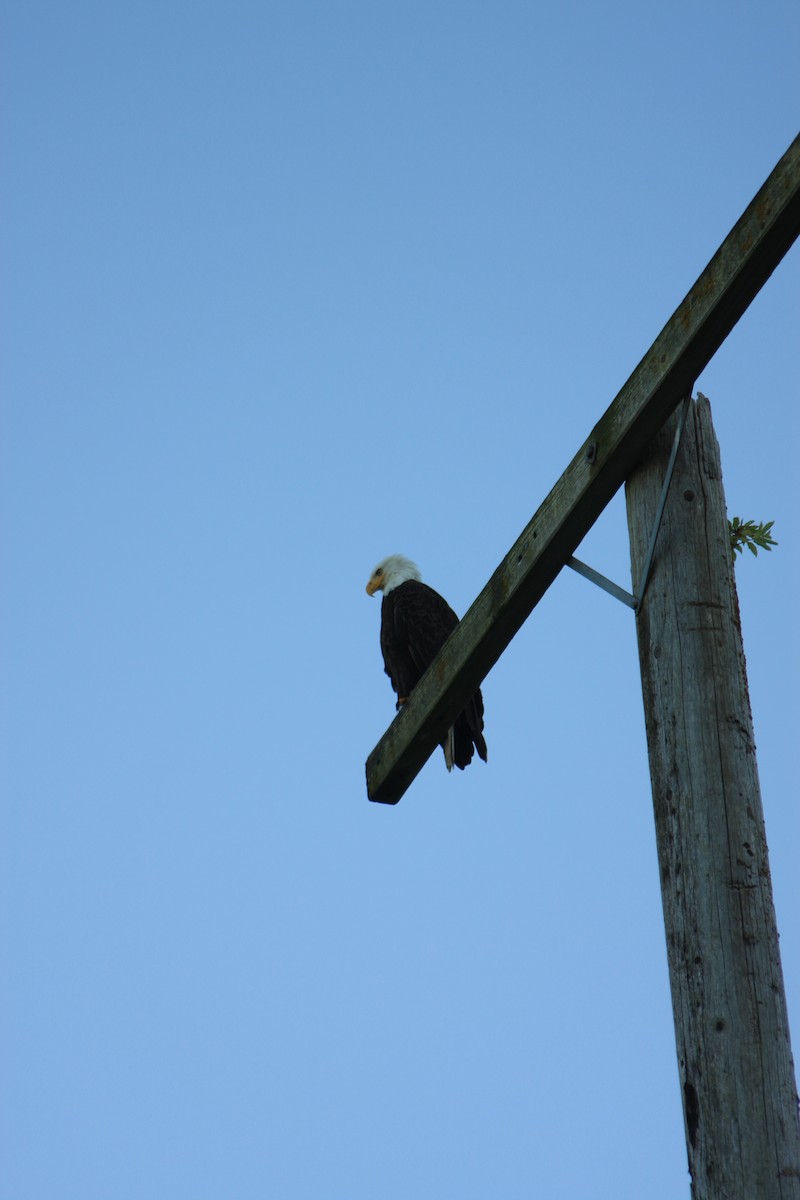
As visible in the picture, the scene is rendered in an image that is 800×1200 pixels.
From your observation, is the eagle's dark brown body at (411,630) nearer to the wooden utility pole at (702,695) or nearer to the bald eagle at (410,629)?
the bald eagle at (410,629)

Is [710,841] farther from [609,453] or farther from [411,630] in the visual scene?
[411,630]

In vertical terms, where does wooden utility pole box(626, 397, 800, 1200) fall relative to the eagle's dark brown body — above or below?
below

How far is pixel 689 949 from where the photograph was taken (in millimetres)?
1810

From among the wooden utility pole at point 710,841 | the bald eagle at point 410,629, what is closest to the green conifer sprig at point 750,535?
the wooden utility pole at point 710,841

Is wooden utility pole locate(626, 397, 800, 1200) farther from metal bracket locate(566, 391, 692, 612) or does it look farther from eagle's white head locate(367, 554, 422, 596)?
eagle's white head locate(367, 554, 422, 596)

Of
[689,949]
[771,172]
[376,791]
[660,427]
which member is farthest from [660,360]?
[376,791]

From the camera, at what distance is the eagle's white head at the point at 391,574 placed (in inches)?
271

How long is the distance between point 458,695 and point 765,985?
2.90 ft

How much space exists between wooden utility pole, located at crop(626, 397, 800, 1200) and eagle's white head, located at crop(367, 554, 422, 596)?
4709mm

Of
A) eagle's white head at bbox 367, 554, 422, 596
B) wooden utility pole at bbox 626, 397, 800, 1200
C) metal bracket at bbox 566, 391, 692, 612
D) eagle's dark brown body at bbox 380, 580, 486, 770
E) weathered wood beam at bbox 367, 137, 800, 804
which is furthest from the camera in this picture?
eagle's white head at bbox 367, 554, 422, 596

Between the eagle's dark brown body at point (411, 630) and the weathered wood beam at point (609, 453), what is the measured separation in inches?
137

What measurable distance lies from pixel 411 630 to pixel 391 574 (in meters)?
0.88

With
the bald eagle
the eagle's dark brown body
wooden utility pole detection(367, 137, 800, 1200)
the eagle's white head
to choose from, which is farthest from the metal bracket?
the eagle's white head

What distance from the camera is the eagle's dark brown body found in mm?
6117
